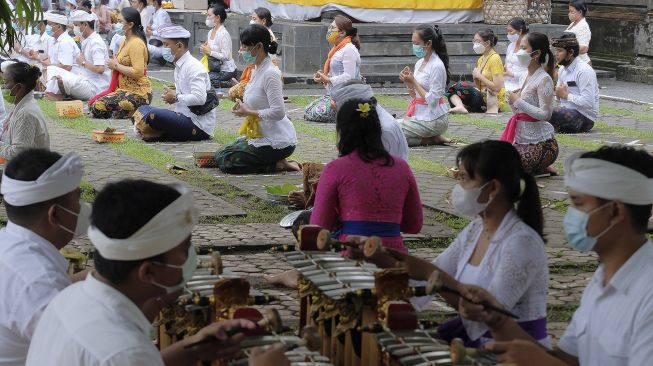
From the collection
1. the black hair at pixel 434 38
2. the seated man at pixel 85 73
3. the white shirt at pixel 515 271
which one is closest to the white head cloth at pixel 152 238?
the white shirt at pixel 515 271

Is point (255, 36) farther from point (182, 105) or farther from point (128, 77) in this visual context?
point (128, 77)

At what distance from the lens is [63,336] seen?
9.64ft

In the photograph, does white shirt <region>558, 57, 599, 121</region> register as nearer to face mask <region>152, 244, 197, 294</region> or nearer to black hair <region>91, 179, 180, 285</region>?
face mask <region>152, 244, 197, 294</region>

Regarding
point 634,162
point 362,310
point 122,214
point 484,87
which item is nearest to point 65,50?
point 484,87

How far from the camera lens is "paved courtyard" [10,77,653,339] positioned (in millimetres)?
7449

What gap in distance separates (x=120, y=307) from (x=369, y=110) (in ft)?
10.6

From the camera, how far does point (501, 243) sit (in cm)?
438

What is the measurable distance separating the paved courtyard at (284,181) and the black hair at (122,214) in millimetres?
3193

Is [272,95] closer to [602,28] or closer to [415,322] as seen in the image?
[415,322]

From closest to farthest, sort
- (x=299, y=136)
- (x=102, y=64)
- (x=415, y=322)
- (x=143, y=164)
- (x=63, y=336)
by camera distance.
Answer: (x=63, y=336) < (x=415, y=322) < (x=143, y=164) < (x=299, y=136) < (x=102, y=64)

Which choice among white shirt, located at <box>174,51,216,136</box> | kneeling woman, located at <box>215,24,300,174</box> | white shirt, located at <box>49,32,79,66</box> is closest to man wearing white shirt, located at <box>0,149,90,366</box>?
kneeling woman, located at <box>215,24,300,174</box>

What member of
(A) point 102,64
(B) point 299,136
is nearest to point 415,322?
(B) point 299,136

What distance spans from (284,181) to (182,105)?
250cm

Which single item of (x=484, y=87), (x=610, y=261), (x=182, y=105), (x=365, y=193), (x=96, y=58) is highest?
(x=610, y=261)
